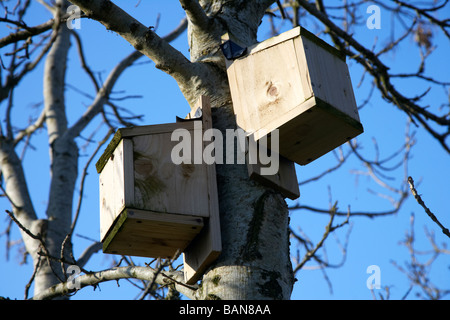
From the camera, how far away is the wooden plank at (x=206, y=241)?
225 centimetres

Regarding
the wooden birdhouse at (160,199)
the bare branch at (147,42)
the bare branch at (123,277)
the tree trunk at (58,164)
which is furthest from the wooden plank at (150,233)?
the tree trunk at (58,164)

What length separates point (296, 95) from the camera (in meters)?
2.43

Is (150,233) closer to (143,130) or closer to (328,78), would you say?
(143,130)

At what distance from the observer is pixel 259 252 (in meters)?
2.21

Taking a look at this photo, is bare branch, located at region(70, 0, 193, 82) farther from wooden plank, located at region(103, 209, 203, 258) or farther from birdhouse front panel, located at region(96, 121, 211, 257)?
wooden plank, located at region(103, 209, 203, 258)

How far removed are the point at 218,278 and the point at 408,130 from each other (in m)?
3.59

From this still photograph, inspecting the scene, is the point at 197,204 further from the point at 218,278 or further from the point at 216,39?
the point at 216,39

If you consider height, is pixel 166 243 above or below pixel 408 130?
below

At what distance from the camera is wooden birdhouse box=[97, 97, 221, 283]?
2.34 m

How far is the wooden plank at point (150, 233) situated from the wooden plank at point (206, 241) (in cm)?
4

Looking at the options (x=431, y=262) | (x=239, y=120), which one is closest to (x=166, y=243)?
(x=239, y=120)

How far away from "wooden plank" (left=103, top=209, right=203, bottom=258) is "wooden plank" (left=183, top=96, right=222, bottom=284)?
0.04 m

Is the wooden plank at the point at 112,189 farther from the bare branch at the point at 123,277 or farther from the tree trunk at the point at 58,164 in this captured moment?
the tree trunk at the point at 58,164

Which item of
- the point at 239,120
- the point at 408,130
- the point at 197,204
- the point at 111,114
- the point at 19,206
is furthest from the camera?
the point at 111,114
